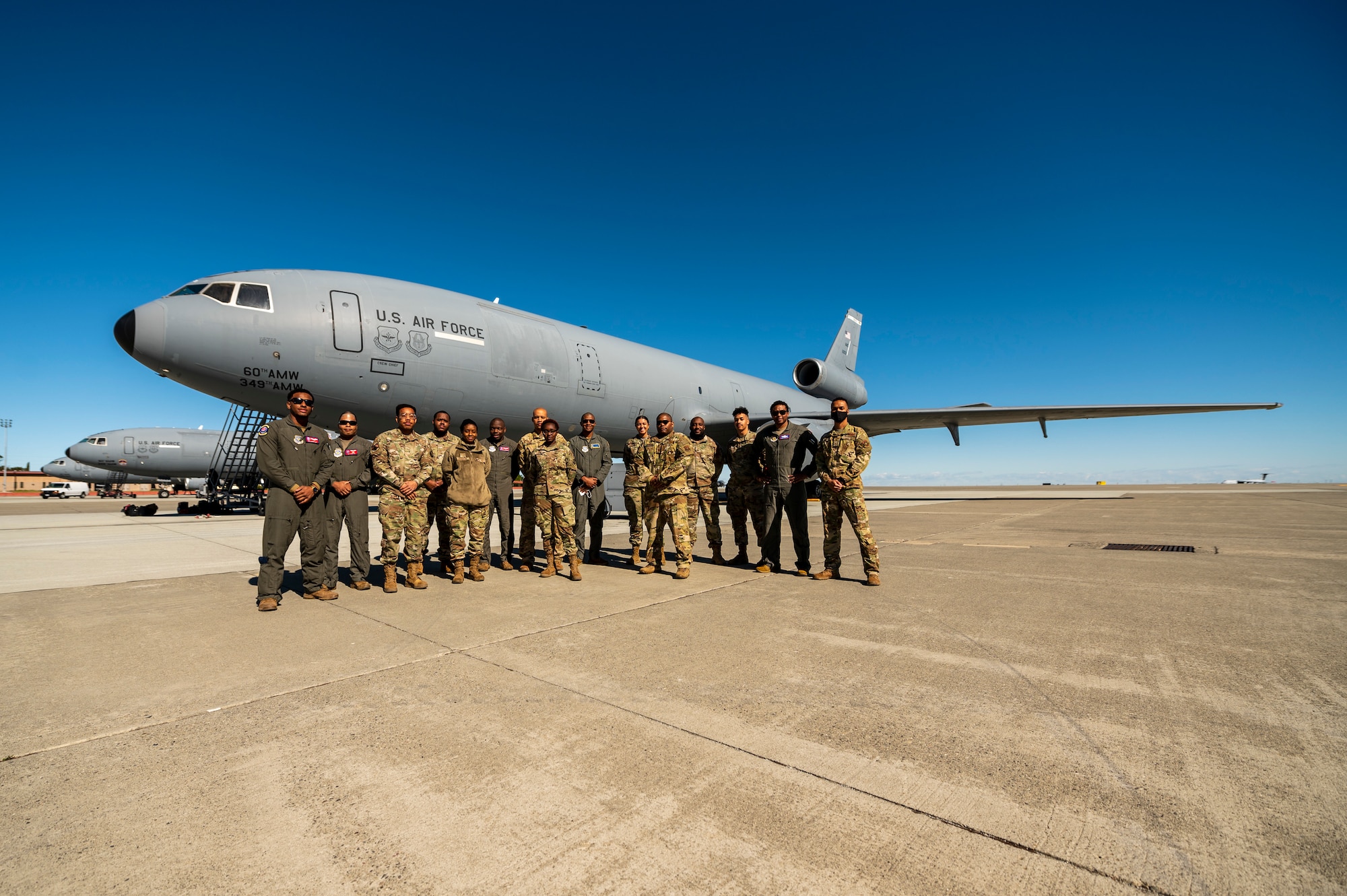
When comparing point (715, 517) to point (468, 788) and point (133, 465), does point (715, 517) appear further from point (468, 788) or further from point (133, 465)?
point (133, 465)

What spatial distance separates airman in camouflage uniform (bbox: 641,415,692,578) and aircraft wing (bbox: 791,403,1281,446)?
9678 millimetres

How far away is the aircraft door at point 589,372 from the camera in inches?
452

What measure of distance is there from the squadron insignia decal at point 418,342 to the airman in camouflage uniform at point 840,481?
250 inches

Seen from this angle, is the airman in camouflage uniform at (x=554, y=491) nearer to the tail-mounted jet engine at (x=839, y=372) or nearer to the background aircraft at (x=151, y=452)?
the tail-mounted jet engine at (x=839, y=372)

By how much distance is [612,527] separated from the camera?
11156 millimetres

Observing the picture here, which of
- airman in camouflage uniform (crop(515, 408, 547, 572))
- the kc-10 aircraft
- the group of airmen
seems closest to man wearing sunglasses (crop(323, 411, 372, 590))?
the group of airmen

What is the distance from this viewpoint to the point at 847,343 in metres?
24.0

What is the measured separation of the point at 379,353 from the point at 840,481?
6.85 m

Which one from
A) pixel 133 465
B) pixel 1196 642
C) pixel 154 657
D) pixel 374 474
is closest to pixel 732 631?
pixel 1196 642

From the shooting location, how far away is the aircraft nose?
738cm

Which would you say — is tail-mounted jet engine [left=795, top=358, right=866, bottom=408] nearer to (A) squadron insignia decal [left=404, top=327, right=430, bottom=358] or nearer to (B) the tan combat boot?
(A) squadron insignia decal [left=404, top=327, right=430, bottom=358]

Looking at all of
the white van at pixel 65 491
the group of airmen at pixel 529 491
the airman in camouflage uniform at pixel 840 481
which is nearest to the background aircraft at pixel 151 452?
the white van at pixel 65 491

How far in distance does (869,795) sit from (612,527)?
9454mm

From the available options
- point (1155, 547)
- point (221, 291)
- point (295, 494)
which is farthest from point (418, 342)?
point (1155, 547)
